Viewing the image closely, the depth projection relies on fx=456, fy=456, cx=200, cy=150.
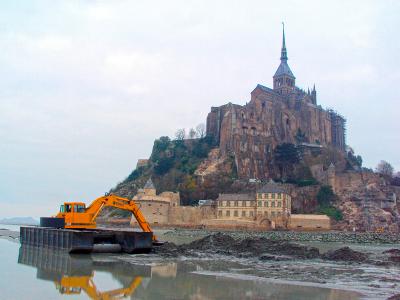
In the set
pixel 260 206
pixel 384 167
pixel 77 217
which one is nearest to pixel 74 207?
pixel 77 217

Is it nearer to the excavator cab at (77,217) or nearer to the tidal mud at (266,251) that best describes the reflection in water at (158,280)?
the excavator cab at (77,217)

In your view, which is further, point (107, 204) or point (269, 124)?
point (269, 124)

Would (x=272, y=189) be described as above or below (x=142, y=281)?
above

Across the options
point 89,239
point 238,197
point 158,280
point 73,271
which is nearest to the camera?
point 158,280

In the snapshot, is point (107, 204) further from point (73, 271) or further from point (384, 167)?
point (384, 167)

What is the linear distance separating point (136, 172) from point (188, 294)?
276 feet

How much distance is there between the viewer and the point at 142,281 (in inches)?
661

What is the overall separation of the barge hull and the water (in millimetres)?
1831

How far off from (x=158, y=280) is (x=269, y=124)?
242ft

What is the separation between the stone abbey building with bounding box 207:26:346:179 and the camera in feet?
271

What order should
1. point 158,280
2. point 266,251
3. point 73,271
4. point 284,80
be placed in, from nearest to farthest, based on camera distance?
point 158,280
point 73,271
point 266,251
point 284,80

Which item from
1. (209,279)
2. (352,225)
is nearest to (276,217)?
(352,225)

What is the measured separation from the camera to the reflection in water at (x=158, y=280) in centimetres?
1432

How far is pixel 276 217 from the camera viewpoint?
2547 inches
